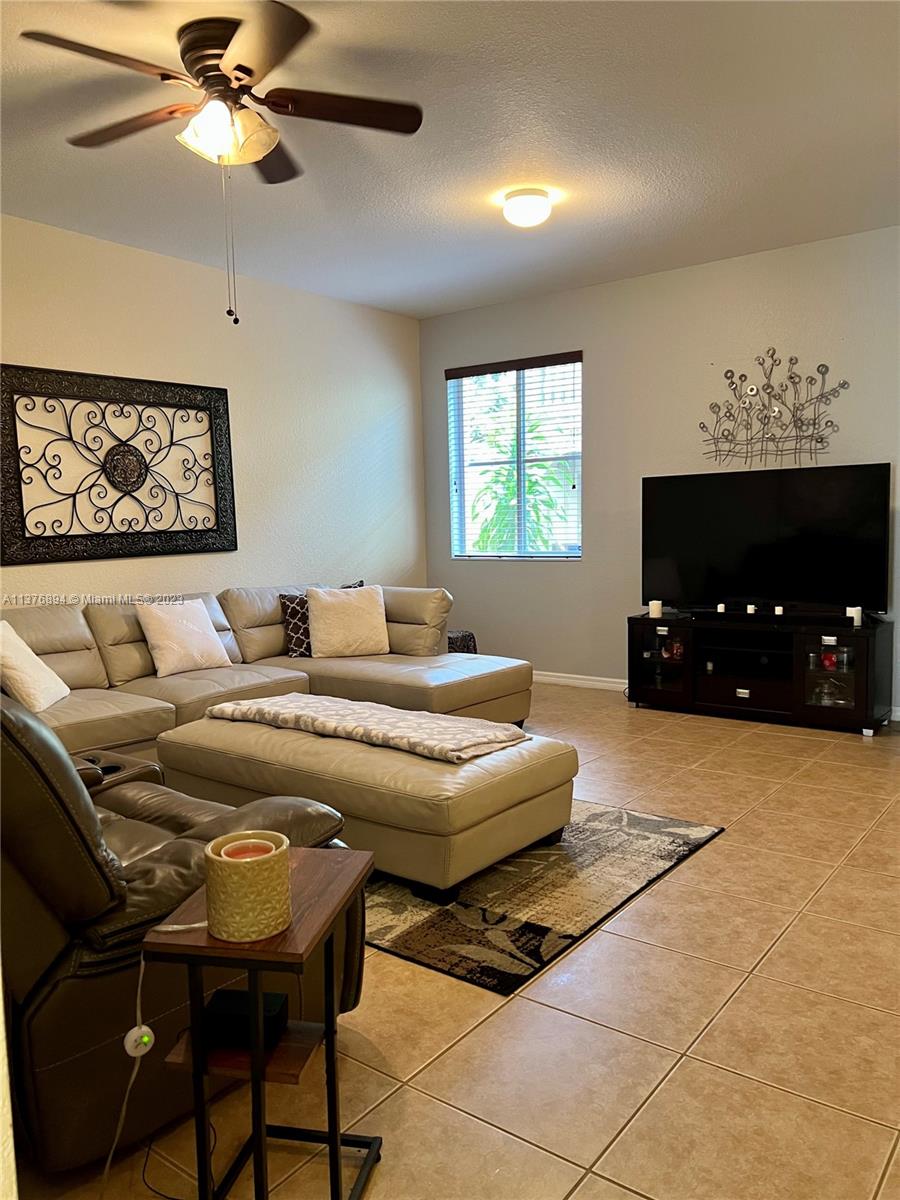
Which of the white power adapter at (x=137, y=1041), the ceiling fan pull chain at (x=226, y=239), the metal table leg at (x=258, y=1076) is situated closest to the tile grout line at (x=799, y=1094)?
the metal table leg at (x=258, y=1076)

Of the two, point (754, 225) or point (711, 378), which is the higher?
point (754, 225)

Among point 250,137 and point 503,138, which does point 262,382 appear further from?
point 250,137

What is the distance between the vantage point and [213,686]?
414cm

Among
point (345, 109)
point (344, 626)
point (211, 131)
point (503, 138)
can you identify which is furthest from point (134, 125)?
point (344, 626)

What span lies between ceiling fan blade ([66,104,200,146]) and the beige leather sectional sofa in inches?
84.0

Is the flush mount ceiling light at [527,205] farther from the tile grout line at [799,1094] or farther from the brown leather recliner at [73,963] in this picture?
the tile grout line at [799,1094]

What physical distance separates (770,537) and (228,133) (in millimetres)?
3548

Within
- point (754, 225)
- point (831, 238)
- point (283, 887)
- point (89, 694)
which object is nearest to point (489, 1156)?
point (283, 887)

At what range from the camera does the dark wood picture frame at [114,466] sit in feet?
14.0

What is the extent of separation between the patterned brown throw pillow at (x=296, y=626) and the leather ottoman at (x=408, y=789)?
171cm

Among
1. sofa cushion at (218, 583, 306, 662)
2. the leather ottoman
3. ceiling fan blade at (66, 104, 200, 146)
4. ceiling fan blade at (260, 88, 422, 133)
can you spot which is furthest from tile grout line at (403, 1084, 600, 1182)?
sofa cushion at (218, 583, 306, 662)

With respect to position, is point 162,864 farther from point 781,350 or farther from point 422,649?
point 781,350

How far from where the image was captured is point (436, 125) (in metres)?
3.32

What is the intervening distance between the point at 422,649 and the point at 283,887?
3756 mm
